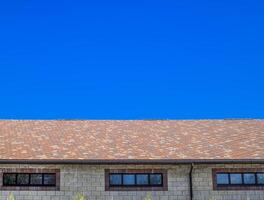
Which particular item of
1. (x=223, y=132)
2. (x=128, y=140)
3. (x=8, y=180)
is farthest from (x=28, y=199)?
(x=223, y=132)

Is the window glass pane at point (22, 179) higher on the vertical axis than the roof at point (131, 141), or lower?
lower

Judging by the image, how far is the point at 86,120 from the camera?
95.2 feet

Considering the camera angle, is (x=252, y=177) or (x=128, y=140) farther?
(x=128, y=140)

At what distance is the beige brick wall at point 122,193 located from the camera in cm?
2122

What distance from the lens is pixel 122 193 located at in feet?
70.4

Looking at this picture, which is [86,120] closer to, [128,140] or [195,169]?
[128,140]

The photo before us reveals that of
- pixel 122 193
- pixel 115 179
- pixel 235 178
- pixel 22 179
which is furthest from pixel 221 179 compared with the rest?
pixel 22 179

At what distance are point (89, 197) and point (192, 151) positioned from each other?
4.89 metres

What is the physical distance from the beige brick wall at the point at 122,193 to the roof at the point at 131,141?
45 centimetres

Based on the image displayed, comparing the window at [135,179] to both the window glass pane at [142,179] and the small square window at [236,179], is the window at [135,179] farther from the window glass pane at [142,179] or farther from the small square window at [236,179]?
the small square window at [236,179]

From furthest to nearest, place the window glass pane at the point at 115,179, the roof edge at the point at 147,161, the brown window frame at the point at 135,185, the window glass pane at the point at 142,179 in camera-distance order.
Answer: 1. the window glass pane at the point at 142,179
2. the window glass pane at the point at 115,179
3. the brown window frame at the point at 135,185
4. the roof edge at the point at 147,161

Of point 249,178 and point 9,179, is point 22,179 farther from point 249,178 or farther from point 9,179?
point 249,178

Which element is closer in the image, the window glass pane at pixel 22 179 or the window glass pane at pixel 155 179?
the window glass pane at pixel 22 179

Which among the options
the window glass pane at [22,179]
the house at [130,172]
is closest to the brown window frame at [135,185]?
the house at [130,172]
